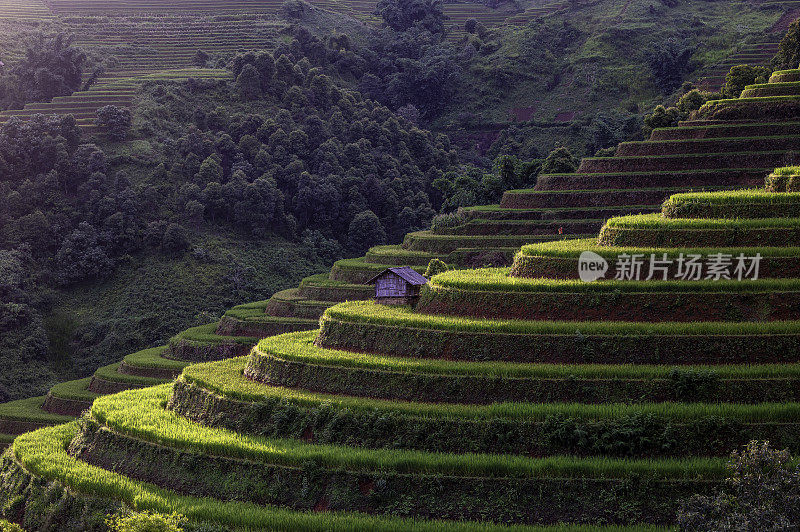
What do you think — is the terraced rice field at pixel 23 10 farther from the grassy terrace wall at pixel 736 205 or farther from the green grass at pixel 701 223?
the grassy terrace wall at pixel 736 205

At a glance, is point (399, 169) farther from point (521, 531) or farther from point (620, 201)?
point (521, 531)

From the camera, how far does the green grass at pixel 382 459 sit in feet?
57.8

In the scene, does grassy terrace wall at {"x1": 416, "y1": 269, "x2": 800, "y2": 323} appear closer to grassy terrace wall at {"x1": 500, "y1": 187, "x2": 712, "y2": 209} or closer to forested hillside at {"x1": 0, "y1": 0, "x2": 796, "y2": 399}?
grassy terrace wall at {"x1": 500, "y1": 187, "x2": 712, "y2": 209}

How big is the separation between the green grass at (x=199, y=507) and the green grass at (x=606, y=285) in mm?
7573

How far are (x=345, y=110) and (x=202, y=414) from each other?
5688cm

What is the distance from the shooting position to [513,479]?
18.0 m

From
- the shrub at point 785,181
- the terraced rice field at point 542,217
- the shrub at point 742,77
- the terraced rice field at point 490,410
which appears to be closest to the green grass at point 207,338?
the terraced rice field at point 542,217

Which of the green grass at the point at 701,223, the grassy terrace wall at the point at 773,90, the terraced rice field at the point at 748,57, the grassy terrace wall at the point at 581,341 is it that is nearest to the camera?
the grassy terrace wall at the point at 581,341

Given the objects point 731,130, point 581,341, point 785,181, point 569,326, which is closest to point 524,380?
point 581,341

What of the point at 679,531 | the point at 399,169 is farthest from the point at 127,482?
the point at 399,169
